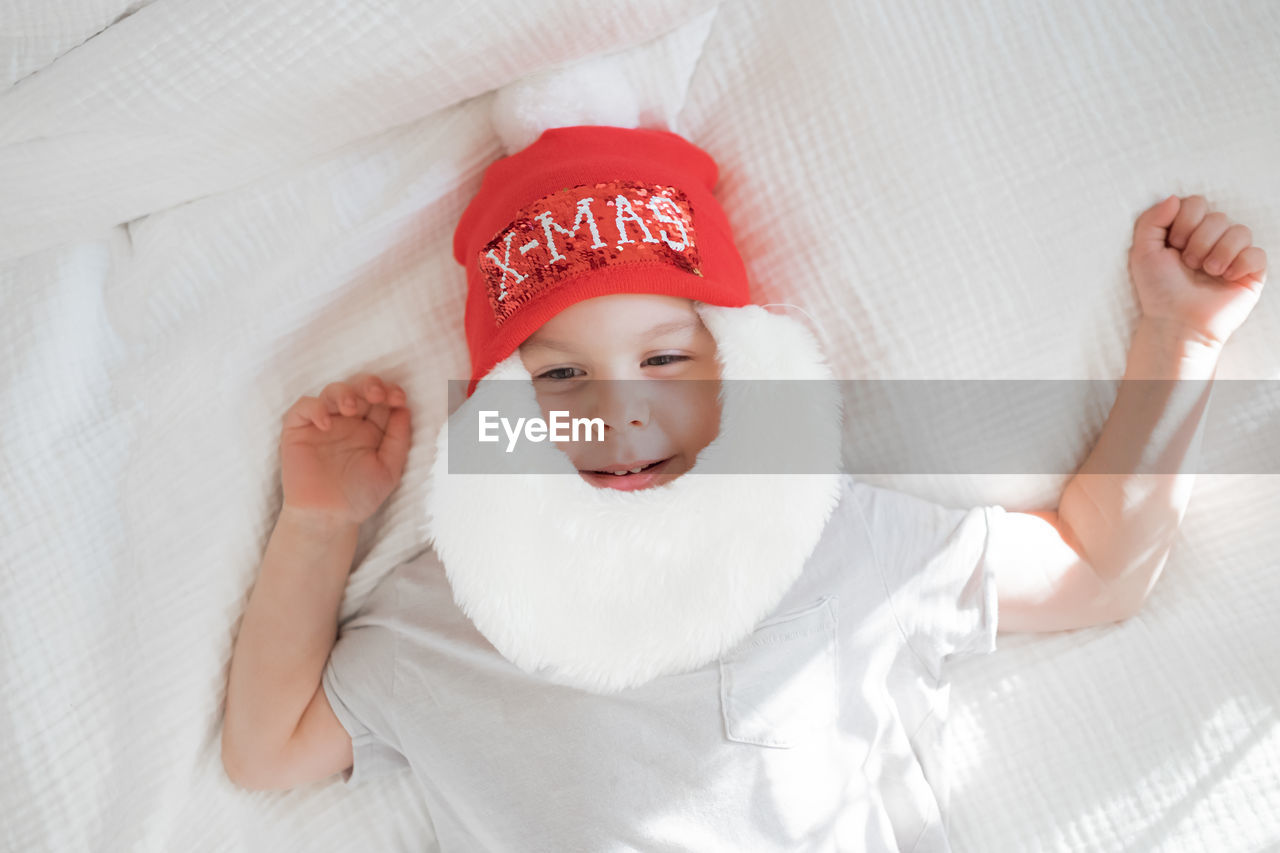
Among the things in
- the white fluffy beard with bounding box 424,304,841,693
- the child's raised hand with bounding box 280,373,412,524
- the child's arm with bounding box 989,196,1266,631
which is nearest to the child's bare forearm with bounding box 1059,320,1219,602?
the child's arm with bounding box 989,196,1266,631

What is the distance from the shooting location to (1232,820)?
0.90m

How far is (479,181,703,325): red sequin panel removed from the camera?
2.69ft

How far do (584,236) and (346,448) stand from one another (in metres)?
0.39

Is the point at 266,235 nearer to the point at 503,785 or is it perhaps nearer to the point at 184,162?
the point at 184,162

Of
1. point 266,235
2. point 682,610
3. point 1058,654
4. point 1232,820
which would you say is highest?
point 266,235

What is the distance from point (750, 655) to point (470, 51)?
2.26 feet

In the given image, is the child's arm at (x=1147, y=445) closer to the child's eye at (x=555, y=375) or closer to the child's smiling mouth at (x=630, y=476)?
the child's smiling mouth at (x=630, y=476)

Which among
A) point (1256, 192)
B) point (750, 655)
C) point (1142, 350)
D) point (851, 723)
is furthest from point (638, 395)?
point (1256, 192)

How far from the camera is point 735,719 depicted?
844 millimetres

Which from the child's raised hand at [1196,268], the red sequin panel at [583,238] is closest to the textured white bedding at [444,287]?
the child's raised hand at [1196,268]

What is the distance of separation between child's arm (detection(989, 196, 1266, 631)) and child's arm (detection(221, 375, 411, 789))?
71cm

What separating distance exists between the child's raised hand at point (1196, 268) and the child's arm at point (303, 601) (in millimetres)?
851

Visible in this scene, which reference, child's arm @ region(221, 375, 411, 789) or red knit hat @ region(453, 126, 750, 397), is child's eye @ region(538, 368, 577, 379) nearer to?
red knit hat @ region(453, 126, 750, 397)

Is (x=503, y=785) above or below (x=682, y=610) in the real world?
below
